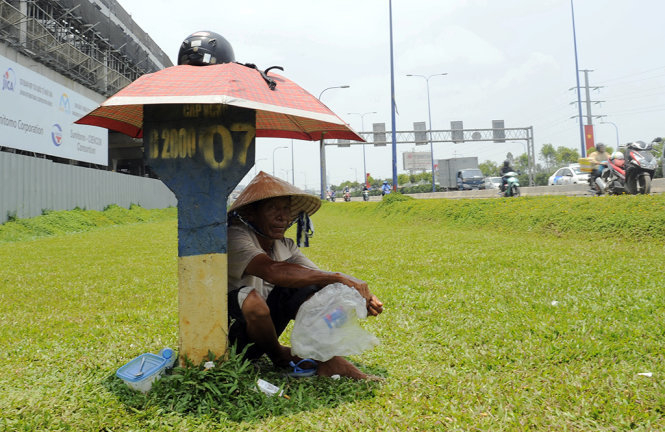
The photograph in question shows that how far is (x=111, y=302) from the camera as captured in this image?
5.38 m

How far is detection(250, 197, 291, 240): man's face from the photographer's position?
2.95 metres

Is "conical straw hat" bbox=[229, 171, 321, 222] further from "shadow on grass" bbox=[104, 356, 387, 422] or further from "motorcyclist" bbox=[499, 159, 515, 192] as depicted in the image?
"motorcyclist" bbox=[499, 159, 515, 192]

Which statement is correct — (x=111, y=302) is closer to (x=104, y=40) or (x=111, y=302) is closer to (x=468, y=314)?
(x=468, y=314)

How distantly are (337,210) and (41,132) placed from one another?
52.1 feet

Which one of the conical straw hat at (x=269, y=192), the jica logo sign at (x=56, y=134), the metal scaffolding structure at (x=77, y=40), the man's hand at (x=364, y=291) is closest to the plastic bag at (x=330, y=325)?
the man's hand at (x=364, y=291)

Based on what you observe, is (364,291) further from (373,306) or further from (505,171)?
(505,171)

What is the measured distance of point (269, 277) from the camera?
2.68 meters

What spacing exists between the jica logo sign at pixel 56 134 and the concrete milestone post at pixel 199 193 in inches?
727

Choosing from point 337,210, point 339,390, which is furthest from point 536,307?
point 337,210

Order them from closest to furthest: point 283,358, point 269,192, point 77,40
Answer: point 269,192
point 283,358
point 77,40

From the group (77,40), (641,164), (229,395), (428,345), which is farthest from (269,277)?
(77,40)

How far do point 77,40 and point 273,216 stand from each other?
91.3 ft

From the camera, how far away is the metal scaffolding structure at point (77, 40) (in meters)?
18.1

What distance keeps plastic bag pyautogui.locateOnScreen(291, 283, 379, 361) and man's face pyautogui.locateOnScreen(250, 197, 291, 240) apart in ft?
1.62
